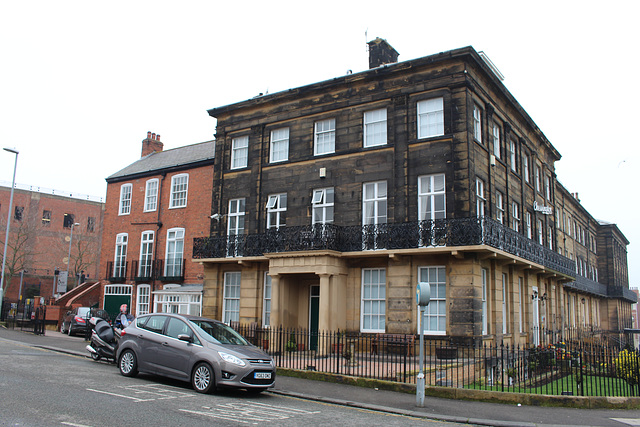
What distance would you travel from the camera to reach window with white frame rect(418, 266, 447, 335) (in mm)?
18156

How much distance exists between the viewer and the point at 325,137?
22.0 meters

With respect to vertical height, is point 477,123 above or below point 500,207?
above

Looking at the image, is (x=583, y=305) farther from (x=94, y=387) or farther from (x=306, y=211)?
(x=94, y=387)

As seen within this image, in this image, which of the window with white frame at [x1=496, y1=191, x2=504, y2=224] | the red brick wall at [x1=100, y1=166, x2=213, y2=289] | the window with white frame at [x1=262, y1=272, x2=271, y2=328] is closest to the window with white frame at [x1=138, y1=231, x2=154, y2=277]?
the red brick wall at [x1=100, y1=166, x2=213, y2=289]

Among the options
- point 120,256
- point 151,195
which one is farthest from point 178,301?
point 151,195

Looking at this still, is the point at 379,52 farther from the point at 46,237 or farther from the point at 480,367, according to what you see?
the point at 46,237

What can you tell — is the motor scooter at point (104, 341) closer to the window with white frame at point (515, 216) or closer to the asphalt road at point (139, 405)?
the asphalt road at point (139, 405)

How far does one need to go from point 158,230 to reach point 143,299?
3959mm

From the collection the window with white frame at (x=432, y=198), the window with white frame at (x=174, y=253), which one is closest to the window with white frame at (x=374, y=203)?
the window with white frame at (x=432, y=198)

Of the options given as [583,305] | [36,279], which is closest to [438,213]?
[583,305]

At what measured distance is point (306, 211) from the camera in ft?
71.2

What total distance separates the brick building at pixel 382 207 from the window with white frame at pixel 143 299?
7.04 metres

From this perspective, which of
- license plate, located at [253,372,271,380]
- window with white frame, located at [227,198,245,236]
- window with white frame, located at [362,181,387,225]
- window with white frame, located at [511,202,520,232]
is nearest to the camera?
license plate, located at [253,372,271,380]

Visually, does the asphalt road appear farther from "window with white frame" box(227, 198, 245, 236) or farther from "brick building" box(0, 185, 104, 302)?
"brick building" box(0, 185, 104, 302)
